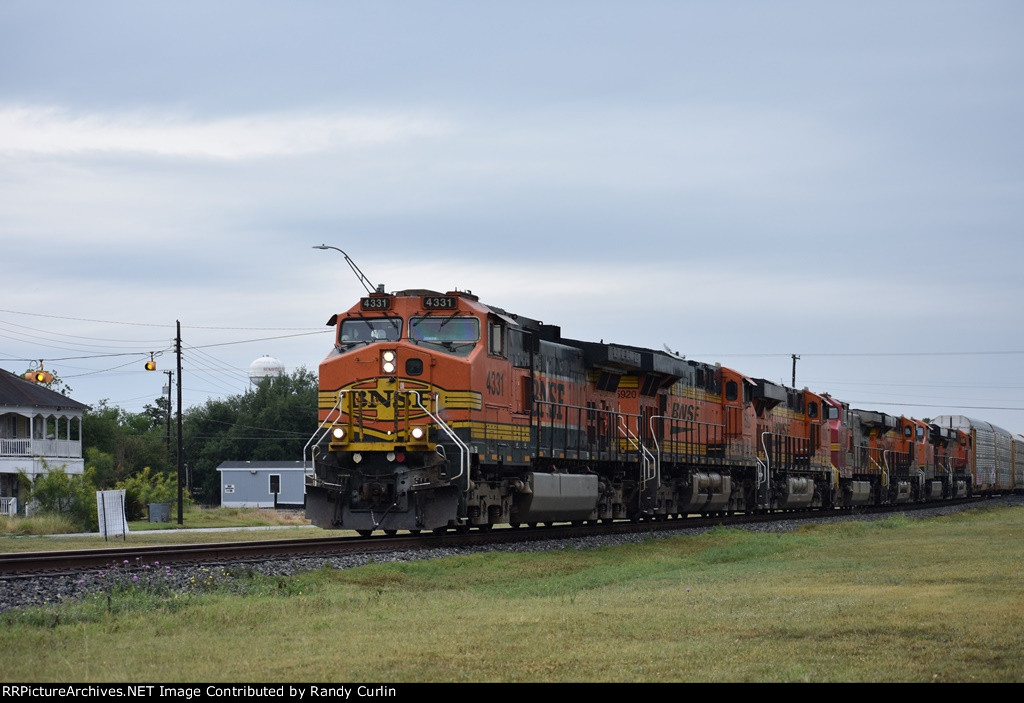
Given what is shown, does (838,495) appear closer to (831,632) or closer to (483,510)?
(483,510)

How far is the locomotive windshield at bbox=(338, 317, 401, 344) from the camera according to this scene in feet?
75.0

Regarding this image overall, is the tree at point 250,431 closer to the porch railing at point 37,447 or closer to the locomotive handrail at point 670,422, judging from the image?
the porch railing at point 37,447

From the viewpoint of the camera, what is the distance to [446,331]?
22672mm

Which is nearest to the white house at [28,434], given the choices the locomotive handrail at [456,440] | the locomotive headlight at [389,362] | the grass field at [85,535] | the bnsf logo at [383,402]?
the grass field at [85,535]

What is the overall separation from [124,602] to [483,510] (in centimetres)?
1081

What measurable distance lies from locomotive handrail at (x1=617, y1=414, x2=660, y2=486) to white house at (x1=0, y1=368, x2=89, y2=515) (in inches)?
1266

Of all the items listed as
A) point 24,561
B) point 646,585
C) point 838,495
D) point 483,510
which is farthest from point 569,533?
point 838,495

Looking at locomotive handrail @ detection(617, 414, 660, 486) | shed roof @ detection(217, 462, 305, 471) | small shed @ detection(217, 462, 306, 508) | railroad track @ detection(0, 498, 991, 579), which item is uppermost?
locomotive handrail @ detection(617, 414, 660, 486)

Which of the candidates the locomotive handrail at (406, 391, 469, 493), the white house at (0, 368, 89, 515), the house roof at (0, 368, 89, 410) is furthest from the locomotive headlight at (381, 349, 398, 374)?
the house roof at (0, 368, 89, 410)

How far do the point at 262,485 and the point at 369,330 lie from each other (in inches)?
2203

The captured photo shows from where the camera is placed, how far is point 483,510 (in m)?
23.4

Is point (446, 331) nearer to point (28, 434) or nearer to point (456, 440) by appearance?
point (456, 440)

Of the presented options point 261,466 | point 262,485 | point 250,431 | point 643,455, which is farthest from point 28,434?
point 250,431

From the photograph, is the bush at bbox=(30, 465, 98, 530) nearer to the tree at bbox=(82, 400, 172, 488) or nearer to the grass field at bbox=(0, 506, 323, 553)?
the grass field at bbox=(0, 506, 323, 553)
